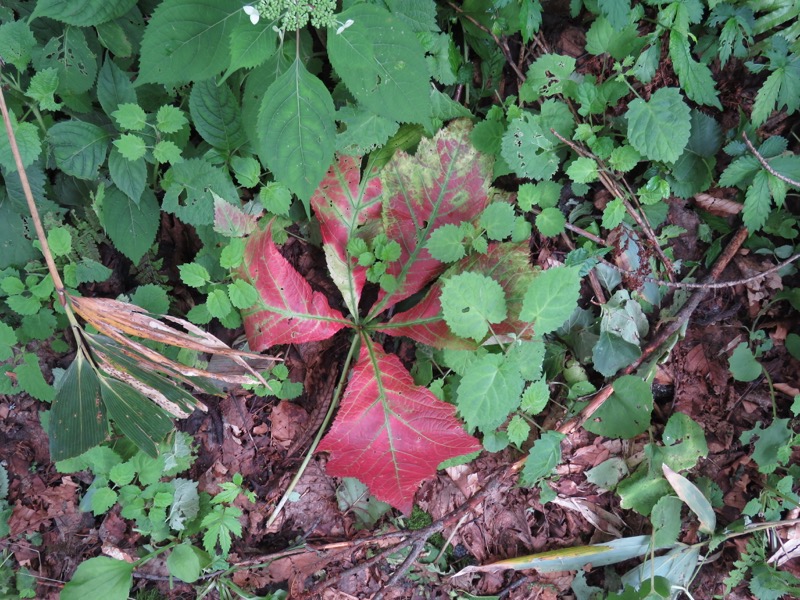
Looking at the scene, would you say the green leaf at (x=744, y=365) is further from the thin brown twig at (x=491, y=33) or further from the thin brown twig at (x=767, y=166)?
the thin brown twig at (x=491, y=33)

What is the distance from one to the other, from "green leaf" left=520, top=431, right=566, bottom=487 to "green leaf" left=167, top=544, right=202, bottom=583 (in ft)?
3.85

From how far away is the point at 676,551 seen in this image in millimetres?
2049

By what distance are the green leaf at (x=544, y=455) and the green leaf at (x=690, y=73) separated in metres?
1.26

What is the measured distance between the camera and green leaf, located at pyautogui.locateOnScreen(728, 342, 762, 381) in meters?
2.06

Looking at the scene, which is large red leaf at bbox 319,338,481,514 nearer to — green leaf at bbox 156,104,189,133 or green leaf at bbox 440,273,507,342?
green leaf at bbox 440,273,507,342

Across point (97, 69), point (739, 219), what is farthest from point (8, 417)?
point (739, 219)

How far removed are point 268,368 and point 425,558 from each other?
2.98 ft

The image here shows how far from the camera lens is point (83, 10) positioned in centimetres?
163

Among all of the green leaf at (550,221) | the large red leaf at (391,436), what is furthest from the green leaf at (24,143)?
the green leaf at (550,221)

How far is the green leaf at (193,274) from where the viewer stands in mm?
1885

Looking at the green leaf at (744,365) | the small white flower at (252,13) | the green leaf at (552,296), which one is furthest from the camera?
the green leaf at (744,365)

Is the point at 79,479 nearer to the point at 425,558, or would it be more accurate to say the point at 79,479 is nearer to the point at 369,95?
the point at 425,558

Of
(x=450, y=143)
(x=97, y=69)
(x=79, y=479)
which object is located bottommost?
(x=79, y=479)

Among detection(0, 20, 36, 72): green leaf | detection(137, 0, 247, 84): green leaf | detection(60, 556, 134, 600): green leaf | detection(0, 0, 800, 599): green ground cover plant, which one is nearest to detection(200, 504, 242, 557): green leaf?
detection(0, 0, 800, 599): green ground cover plant
